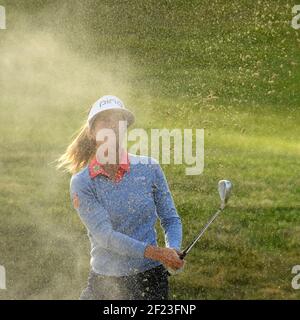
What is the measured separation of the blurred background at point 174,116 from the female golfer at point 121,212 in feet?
6.22

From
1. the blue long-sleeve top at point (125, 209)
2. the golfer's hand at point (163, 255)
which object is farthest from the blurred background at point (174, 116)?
the golfer's hand at point (163, 255)

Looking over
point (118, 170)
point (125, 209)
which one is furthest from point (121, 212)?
point (118, 170)

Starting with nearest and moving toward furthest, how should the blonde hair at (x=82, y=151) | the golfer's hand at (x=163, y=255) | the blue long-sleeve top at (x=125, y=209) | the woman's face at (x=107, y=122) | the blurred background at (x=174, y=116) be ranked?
1. the golfer's hand at (x=163, y=255)
2. the blue long-sleeve top at (x=125, y=209)
3. the woman's face at (x=107, y=122)
4. the blonde hair at (x=82, y=151)
5. the blurred background at (x=174, y=116)

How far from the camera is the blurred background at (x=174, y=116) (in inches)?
253

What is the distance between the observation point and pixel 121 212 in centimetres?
412

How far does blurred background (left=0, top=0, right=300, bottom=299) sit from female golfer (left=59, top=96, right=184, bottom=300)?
189 centimetres

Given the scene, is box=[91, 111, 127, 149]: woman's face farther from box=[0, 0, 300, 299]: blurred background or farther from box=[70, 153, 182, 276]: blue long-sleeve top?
box=[0, 0, 300, 299]: blurred background

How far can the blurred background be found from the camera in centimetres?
642

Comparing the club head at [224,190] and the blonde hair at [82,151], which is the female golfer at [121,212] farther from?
the club head at [224,190]

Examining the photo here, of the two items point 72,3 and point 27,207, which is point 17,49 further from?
point 27,207

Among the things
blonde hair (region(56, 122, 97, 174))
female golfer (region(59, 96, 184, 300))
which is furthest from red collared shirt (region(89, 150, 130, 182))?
blonde hair (region(56, 122, 97, 174))

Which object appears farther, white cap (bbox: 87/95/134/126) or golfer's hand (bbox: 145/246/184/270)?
white cap (bbox: 87/95/134/126)

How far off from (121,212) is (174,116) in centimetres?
538

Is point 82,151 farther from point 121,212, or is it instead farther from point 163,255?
point 163,255
